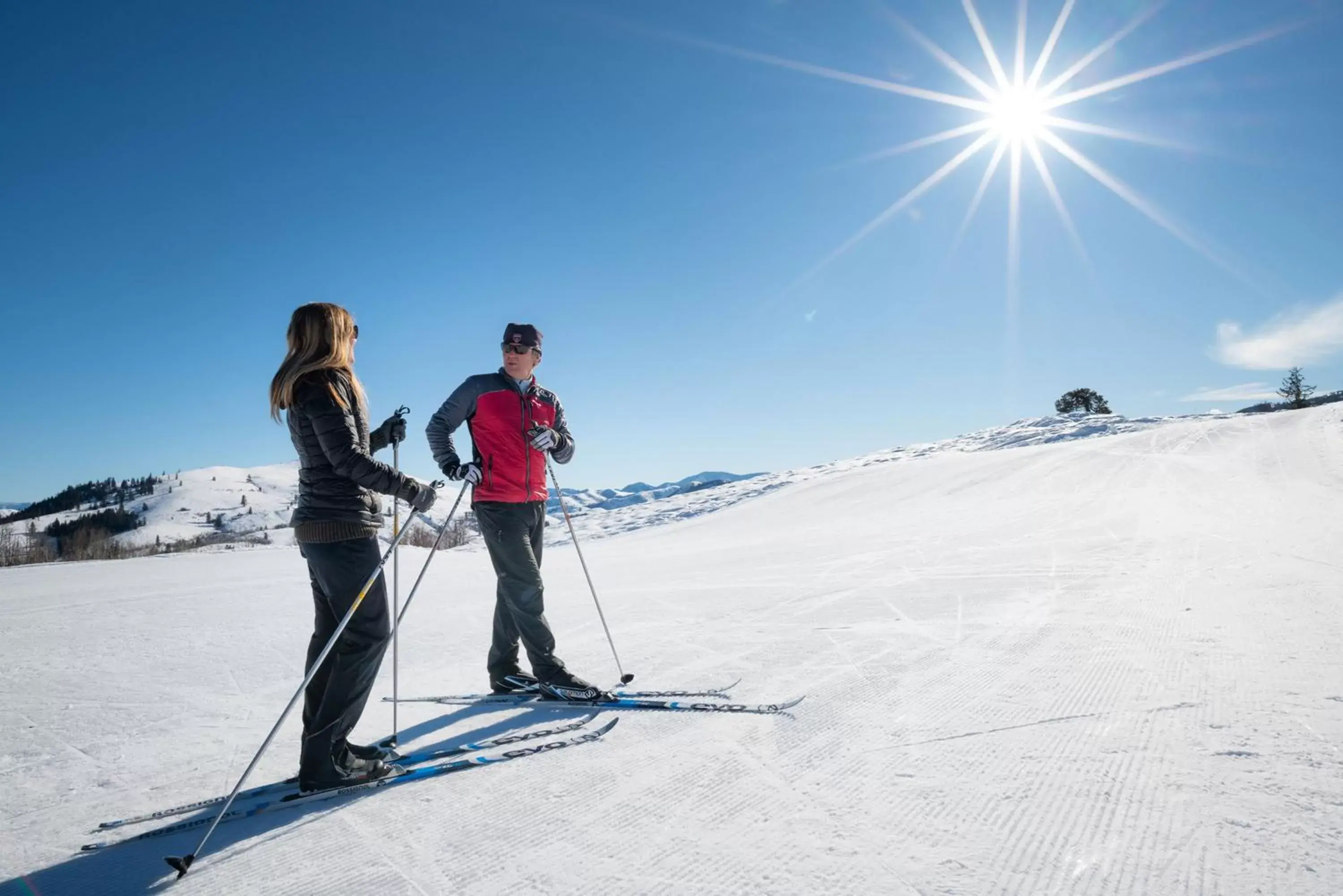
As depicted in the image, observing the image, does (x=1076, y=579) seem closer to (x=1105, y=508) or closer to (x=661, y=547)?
(x=1105, y=508)

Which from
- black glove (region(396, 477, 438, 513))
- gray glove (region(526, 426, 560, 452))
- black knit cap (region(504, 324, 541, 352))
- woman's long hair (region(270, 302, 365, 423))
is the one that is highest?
black knit cap (region(504, 324, 541, 352))

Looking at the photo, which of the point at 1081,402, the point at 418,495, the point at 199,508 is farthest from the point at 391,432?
the point at 199,508

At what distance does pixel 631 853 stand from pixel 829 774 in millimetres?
1025

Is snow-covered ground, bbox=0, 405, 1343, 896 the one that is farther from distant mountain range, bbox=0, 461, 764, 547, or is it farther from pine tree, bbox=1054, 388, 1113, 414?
distant mountain range, bbox=0, 461, 764, 547

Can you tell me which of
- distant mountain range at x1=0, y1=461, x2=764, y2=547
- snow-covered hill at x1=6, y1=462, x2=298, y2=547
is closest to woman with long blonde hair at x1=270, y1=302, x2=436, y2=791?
distant mountain range at x1=0, y1=461, x2=764, y2=547

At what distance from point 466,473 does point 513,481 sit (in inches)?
15.9

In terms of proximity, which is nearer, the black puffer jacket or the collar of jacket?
the black puffer jacket

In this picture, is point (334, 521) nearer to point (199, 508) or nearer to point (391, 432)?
point (391, 432)

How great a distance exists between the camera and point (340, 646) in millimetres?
3115

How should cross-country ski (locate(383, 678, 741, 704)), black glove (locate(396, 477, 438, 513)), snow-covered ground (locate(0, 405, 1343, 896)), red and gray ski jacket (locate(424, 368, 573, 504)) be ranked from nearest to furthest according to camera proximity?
snow-covered ground (locate(0, 405, 1343, 896)) < black glove (locate(396, 477, 438, 513)) < cross-country ski (locate(383, 678, 741, 704)) < red and gray ski jacket (locate(424, 368, 573, 504))

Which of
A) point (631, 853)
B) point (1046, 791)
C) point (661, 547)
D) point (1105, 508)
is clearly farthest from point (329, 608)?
point (1105, 508)

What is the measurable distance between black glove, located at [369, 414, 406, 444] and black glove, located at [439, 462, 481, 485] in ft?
1.70

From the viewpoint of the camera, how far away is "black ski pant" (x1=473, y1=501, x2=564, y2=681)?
4.37m

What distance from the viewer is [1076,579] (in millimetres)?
7172
